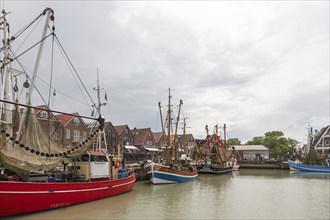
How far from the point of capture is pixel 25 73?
76.4ft

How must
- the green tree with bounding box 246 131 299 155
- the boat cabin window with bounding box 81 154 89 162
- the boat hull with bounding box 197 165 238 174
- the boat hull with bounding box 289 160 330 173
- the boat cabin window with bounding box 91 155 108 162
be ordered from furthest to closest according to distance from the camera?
the green tree with bounding box 246 131 299 155 → the boat hull with bounding box 289 160 330 173 → the boat hull with bounding box 197 165 238 174 → the boat cabin window with bounding box 91 155 108 162 → the boat cabin window with bounding box 81 154 89 162

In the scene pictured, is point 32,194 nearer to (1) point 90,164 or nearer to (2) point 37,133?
(2) point 37,133

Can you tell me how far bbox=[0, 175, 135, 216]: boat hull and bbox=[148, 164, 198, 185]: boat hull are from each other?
39.3ft

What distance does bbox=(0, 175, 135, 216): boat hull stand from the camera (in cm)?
1697

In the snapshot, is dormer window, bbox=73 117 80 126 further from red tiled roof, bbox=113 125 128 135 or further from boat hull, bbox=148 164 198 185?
boat hull, bbox=148 164 198 185

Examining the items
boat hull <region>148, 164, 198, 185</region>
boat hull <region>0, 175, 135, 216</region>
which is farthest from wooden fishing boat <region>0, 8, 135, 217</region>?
boat hull <region>148, 164, 198, 185</region>

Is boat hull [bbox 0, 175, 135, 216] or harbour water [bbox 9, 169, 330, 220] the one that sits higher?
boat hull [bbox 0, 175, 135, 216]

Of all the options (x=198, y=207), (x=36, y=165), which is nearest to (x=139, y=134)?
(x=198, y=207)

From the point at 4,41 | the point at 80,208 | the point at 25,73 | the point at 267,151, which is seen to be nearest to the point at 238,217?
the point at 80,208

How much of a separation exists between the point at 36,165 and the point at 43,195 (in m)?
1.85

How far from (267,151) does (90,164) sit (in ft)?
281

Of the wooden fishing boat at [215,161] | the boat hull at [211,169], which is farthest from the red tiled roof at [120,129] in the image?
the boat hull at [211,169]

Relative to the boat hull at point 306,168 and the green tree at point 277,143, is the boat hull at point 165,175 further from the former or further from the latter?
the green tree at point 277,143

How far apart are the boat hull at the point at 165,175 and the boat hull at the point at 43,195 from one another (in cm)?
1198
